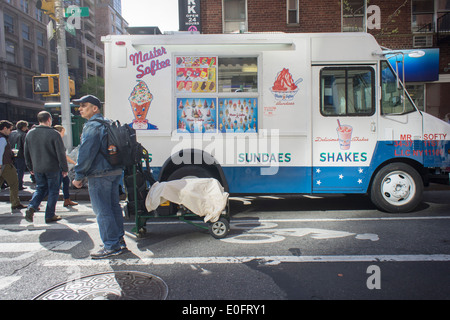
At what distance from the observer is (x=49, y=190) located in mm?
5961

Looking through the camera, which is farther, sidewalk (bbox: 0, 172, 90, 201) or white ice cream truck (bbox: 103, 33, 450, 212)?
sidewalk (bbox: 0, 172, 90, 201)

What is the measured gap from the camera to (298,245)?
4.31 meters

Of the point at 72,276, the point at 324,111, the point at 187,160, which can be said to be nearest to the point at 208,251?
the point at 72,276

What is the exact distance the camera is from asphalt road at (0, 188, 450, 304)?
10.2 feet

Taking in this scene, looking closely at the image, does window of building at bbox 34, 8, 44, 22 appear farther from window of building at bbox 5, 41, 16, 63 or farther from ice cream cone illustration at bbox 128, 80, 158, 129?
ice cream cone illustration at bbox 128, 80, 158, 129

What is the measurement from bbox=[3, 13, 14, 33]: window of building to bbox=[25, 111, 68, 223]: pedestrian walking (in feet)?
130

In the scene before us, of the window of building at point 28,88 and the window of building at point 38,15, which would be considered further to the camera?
the window of building at point 38,15

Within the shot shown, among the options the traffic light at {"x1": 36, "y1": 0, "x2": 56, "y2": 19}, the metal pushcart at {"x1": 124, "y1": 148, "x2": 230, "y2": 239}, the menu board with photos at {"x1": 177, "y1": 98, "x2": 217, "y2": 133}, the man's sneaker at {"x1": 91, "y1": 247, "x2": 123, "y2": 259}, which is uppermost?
the traffic light at {"x1": 36, "y1": 0, "x2": 56, "y2": 19}

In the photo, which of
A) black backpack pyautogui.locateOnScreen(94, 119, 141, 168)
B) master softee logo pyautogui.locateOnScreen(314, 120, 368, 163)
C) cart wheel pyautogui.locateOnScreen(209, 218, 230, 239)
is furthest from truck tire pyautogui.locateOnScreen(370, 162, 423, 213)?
black backpack pyautogui.locateOnScreen(94, 119, 141, 168)

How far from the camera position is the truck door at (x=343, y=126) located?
588 centimetres

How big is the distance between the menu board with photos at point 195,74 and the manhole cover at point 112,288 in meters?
3.47

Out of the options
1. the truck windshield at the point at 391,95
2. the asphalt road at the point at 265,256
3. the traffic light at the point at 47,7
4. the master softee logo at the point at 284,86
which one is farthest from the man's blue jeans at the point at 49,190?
the truck windshield at the point at 391,95

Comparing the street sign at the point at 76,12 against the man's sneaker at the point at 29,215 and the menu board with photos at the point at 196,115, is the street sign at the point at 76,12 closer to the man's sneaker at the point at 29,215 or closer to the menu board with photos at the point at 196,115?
the menu board with photos at the point at 196,115
